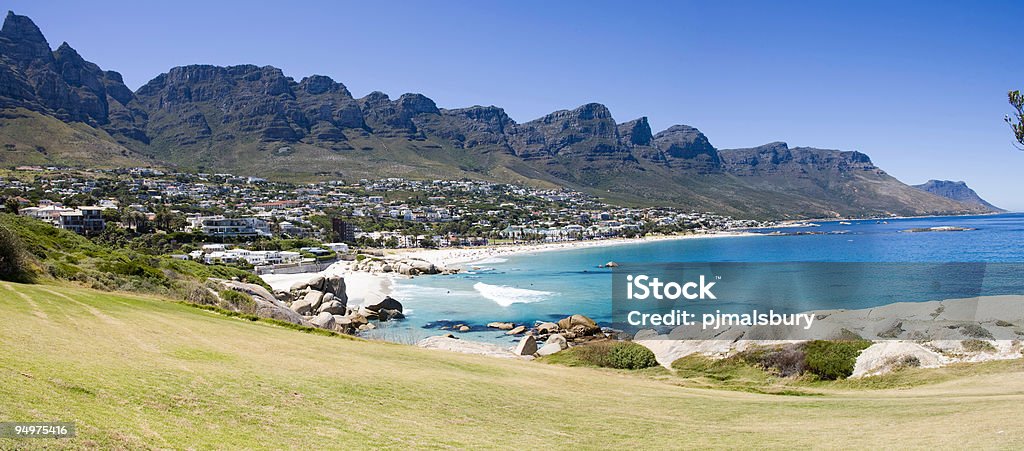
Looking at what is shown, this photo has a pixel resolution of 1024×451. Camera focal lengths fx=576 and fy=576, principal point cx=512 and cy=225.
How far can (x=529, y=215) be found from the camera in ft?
632

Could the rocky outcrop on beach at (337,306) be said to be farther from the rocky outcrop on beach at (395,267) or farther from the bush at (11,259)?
the rocky outcrop on beach at (395,267)

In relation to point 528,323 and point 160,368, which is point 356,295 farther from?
point 160,368

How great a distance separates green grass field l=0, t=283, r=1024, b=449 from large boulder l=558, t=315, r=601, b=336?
19935 millimetres

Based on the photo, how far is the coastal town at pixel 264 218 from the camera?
82438mm

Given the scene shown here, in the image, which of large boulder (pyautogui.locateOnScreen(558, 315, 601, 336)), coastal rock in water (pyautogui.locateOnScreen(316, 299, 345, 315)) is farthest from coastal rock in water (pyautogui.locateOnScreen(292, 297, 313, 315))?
large boulder (pyautogui.locateOnScreen(558, 315, 601, 336))

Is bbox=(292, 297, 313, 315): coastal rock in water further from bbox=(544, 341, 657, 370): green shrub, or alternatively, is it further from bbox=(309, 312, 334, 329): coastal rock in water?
bbox=(544, 341, 657, 370): green shrub

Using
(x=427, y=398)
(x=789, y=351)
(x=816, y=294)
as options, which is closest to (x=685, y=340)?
(x=789, y=351)

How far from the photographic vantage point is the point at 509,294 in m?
62.2

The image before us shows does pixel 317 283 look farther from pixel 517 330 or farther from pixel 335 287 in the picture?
pixel 517 330

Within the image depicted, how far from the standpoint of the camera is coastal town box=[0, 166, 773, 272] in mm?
82438

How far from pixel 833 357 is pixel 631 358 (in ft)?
24.8

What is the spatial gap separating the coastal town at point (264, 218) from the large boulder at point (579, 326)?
47924 millimetres

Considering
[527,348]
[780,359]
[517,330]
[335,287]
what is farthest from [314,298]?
[780,359]

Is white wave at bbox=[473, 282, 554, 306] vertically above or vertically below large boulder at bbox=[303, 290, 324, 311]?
below
